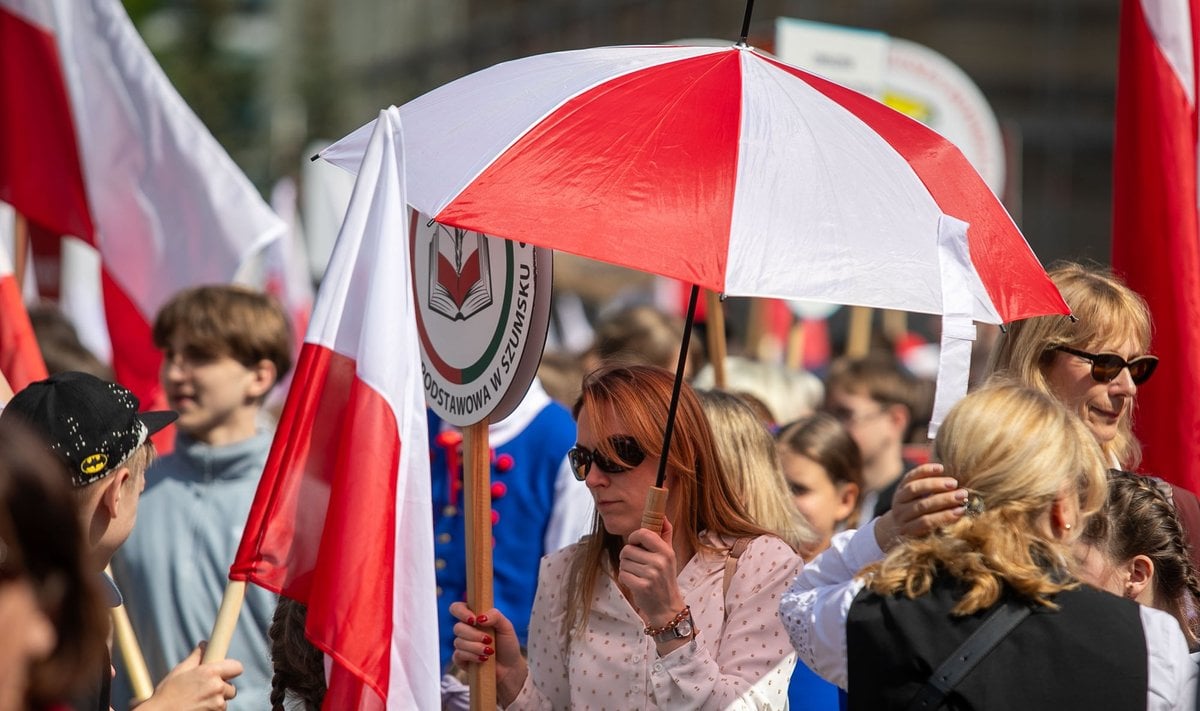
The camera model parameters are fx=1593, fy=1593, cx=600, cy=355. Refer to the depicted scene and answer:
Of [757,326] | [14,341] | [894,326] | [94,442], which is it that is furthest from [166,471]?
[894,326]

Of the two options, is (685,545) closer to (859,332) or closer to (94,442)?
(94,442)

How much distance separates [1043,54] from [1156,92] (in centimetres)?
2510

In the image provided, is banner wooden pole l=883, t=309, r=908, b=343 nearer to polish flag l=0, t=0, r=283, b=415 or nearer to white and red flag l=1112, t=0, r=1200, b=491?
polish flag l=0, t=0, r=283, b=415

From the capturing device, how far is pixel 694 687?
320 centimetres

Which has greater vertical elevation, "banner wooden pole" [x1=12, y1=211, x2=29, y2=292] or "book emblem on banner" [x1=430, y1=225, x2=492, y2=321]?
"book emblem on banner" [x1=430, y1=225, x2=492, y2=321]

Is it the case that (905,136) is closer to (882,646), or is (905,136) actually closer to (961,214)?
(961,214)

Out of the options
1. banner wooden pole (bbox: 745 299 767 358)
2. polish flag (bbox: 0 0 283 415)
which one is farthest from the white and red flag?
banner wooden pole (bbox: 745 299 767 358)

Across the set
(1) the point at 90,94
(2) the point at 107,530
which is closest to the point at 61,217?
(1) the point at 90,94

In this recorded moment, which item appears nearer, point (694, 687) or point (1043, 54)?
point (694, 687)

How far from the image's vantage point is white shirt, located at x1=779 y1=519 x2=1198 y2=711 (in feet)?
8.84

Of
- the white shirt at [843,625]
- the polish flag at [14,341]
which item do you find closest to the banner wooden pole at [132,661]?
the polish flag at [14,341]

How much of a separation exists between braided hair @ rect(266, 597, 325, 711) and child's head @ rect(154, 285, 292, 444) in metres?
1.61

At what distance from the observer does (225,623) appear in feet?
10.0

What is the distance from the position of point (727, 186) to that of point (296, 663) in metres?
1.37
